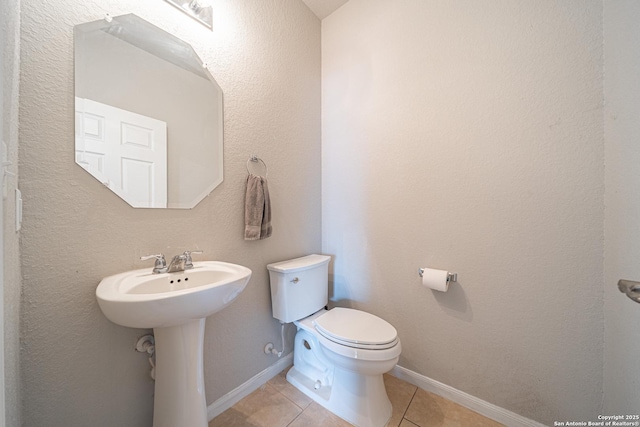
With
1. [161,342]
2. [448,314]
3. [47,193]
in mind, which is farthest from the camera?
[448,314]

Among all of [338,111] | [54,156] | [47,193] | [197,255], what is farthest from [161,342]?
[338,111]

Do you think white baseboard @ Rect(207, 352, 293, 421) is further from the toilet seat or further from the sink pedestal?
the toilet seat

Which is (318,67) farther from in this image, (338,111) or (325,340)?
(325,340)

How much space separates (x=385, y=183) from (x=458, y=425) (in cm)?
131

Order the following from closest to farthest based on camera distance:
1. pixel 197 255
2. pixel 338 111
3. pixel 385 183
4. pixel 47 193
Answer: pixel 47 193 → pixel 197 255 → pixel 385 183 → pixel 338 111

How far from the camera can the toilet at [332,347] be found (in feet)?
3.45

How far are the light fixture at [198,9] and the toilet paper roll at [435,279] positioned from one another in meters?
1.72

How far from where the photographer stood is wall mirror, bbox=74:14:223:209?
83 centimetres

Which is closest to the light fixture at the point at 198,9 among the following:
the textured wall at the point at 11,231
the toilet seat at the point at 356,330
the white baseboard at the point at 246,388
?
the textured wall at the point at 11,231

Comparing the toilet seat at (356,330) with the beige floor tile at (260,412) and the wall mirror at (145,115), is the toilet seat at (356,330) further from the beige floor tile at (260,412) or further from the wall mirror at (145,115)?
the wall mirror at (145,115)

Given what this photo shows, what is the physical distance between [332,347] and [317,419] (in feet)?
1.28

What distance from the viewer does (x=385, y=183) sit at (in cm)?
145

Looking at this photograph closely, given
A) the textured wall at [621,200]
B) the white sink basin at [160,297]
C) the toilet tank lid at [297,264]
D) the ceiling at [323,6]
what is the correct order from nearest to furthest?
the white sink basin at [160,297], the textured wall at [621,200], the toilet tank lid at [297,264], the ceiling at [323,6]

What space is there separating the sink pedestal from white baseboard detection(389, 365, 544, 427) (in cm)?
115
